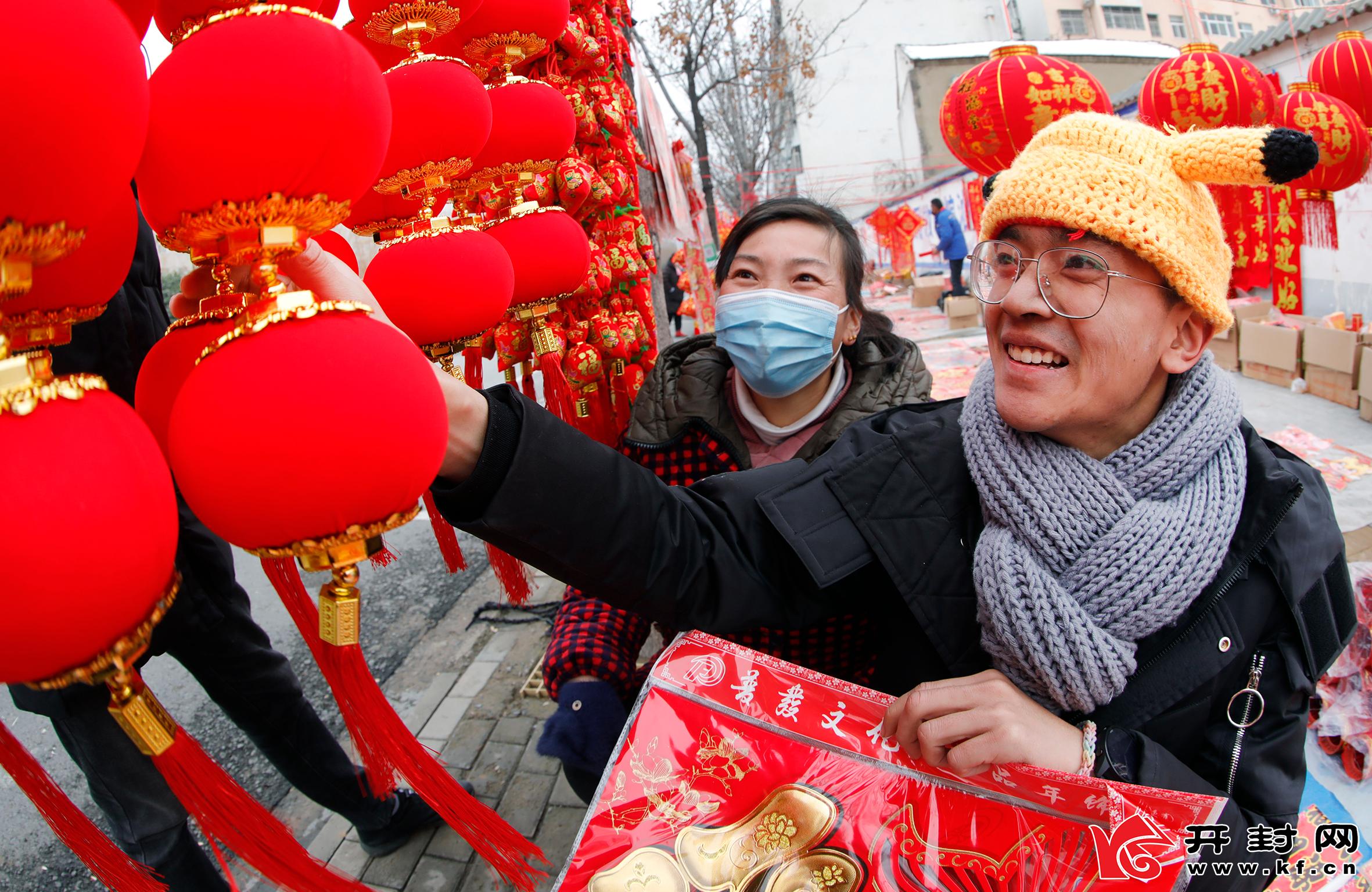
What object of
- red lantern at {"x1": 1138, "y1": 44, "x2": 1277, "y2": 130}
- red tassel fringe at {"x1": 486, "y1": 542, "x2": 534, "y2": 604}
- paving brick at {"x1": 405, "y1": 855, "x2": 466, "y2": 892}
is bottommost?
paving brick at {"x1": 405, "y1": 855, "x2": 466, "y2": 892}

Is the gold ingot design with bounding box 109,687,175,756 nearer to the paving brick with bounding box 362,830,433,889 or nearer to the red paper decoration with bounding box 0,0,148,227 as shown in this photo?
the red paper decoration with bounding box 0,0,148,227

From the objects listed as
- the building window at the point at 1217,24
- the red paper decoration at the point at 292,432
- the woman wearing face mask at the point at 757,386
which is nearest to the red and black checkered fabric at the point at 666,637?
the woman wearing face mask at the point at 757,386

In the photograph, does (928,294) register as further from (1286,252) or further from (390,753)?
(390,753)

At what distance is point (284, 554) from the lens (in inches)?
25.1

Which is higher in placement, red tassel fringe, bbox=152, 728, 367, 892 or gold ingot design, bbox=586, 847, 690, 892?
red tassel fringe, bbox=152, 728, 367, 892

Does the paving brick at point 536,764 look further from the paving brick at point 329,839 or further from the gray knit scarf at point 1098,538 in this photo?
the gray knit scarf at point 1098,538

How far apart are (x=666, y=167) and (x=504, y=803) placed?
2.87m

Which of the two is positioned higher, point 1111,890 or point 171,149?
point 171,149

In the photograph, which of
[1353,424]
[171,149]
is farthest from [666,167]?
[1353,424]

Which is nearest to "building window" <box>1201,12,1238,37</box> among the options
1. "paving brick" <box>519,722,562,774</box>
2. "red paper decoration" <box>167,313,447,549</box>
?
"paving brick" <box>519,722,562,774</box>

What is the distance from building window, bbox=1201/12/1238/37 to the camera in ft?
87.5

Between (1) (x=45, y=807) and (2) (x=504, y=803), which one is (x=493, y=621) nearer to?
(2) (x=504, y=803)

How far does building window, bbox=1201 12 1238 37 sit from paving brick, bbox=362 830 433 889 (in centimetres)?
3363

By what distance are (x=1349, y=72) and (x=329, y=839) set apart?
7442mm
